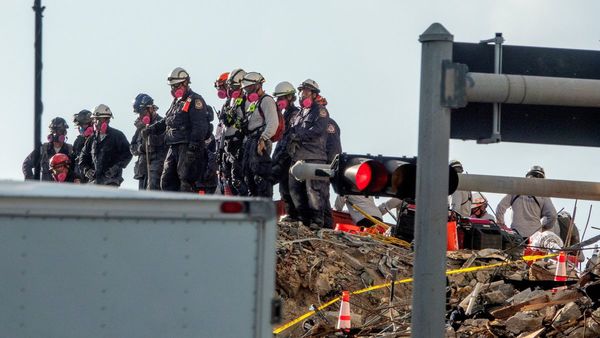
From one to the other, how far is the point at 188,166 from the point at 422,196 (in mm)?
15206

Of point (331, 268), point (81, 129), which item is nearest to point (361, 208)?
point (331, 268)

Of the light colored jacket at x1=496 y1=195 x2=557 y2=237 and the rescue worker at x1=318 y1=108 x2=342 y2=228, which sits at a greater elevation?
the rescue worker at x1=318 y1=108 x2=342 y2=228

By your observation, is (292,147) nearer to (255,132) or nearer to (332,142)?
(255,132)

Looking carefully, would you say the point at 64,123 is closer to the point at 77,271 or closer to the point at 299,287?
the point at 299,287

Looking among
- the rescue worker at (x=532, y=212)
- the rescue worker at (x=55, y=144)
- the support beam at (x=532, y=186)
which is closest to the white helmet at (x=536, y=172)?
the rescue worker at (x=532, y=212)

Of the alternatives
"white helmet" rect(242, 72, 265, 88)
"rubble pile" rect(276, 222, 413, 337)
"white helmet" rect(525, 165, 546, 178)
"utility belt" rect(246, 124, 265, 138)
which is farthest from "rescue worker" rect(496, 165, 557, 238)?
"white helmet" rect(242, 72, 265, 88)

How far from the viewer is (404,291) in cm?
2241

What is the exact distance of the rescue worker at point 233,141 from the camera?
84.6ft

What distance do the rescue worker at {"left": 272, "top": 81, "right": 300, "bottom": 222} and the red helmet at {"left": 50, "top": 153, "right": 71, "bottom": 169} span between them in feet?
20.0

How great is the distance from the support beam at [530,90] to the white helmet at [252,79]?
13.9 metres

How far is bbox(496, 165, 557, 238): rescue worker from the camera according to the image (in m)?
26.0

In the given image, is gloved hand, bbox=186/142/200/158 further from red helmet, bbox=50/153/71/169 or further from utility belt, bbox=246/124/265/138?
red helmet, bbox=50/153/71/169

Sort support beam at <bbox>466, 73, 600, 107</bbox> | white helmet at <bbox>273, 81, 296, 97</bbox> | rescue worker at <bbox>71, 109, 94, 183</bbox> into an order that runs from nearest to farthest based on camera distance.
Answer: support beam at <bbox>466, 73, 600, 107</bbox> < white helmet at <bbox>273, 81, 296, 97</bbox> < rescue worker at <bbox>71, 109, 94, 183</bbox>

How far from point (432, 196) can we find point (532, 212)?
15459mm
